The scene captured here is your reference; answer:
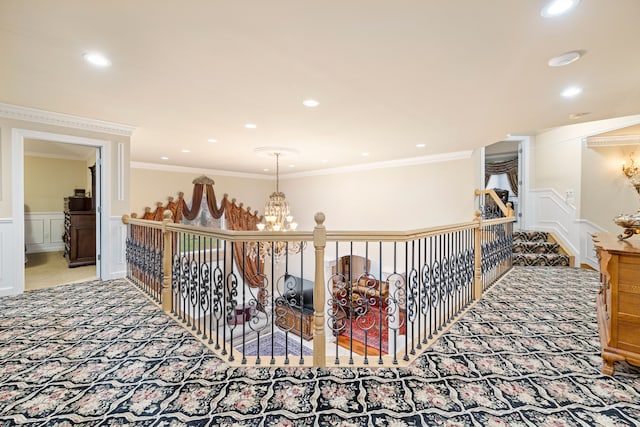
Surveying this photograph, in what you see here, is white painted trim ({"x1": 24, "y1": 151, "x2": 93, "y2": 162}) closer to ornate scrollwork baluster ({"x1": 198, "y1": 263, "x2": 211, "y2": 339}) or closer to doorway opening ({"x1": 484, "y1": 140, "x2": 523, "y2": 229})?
ornate scrollwork baluster ({"x1": 198, "y1": 263, "x2": 211, "y2": 339})

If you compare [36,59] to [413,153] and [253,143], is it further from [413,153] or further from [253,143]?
[413,153]

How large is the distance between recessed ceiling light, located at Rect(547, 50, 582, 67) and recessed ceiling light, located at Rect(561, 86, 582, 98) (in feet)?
2.22

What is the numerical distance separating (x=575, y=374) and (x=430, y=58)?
99.3 inches

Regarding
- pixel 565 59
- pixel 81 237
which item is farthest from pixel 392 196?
pixel 81 237

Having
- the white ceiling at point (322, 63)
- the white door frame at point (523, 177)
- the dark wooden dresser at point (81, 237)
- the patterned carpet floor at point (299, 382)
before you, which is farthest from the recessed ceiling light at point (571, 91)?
the dark wooden dresser at point (81, 237)

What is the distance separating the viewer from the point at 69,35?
190 centimetres

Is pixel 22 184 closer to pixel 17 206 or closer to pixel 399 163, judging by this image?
pixel 17 206

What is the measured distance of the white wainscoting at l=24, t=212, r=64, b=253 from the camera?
6445 mm

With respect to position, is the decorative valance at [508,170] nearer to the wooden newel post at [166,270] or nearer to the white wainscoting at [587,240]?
the white wainscoting at [587,240]

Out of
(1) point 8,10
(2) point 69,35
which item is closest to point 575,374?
(2) point 69,35

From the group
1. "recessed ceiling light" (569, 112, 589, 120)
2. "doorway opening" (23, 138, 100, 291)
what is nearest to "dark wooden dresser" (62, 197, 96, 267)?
"doorway opening" (23, 138, 100, 291)

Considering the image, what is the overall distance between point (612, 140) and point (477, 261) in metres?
4.17

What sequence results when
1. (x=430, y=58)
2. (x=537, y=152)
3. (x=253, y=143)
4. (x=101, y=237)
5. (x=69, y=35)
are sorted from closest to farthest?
(x=69, y=35) < (x=430, y=58) < (x=101, y=237) < (x=253, y=143) < (x=537, y=152)

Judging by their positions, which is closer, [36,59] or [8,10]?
[8,10]
